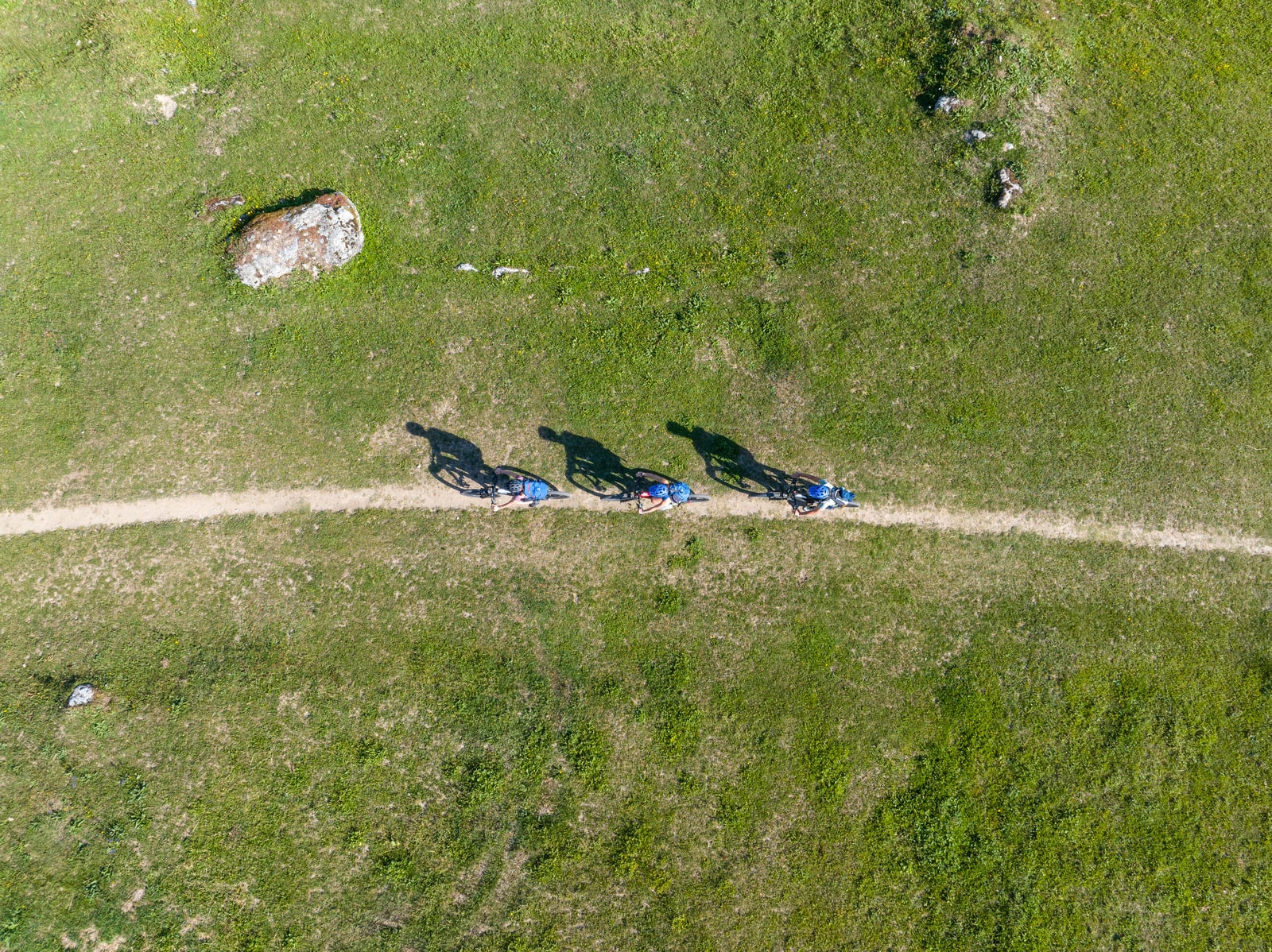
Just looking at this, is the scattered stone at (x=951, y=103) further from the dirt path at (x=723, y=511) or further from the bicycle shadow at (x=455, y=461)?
the bicycle shadow at (x=455, y=461)

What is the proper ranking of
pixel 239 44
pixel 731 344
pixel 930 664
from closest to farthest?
1. pixel 930 664
2. pixel 731 344
3. pixel 239 44

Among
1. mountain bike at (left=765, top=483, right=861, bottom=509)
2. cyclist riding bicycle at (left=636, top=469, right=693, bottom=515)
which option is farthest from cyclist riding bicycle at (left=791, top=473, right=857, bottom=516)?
cyclist riding bicycle at (left=636, top=469, right=693, bottom=515)

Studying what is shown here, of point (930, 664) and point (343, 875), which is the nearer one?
point (343, 875)

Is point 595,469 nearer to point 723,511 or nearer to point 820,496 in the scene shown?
point 723,511

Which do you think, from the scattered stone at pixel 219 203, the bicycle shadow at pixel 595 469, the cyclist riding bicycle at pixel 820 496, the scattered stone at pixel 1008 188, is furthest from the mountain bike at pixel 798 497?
the scattered stone at pixel 219 203

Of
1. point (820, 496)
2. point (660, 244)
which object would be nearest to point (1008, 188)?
point (660, 244)

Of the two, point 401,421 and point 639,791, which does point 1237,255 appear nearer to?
point 639,791

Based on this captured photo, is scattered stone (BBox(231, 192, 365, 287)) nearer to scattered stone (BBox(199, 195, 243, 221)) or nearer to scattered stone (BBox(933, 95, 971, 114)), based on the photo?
scattered stone (BBox(199, 195, 243, 221))

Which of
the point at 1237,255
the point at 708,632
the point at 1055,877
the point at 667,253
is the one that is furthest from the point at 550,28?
the point at 1055,877
